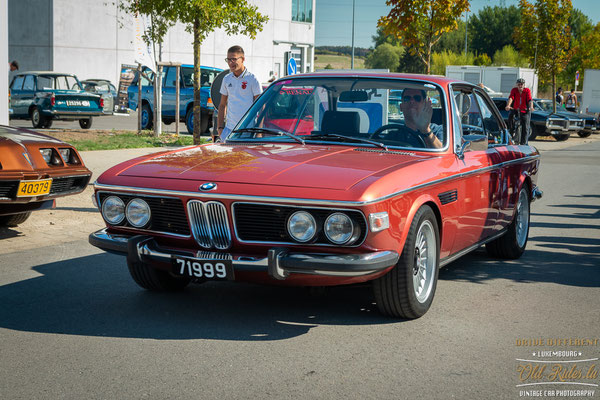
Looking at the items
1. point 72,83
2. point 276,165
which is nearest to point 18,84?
point 72,83

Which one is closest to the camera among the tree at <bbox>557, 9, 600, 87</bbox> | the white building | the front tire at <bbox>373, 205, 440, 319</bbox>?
the front tire at <bbox>373, 205, 440, 319</bbox>

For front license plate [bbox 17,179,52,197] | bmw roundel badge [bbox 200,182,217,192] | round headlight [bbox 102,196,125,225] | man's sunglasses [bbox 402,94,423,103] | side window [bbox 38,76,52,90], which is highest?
side window [bbox 38,76,52,90]

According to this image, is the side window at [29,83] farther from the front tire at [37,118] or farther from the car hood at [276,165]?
the car hood at [276,165]

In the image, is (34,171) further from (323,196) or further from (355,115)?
(323,196)

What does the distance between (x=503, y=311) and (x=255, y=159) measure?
1.99 metres

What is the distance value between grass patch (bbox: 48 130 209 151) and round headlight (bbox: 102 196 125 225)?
38.4 ft

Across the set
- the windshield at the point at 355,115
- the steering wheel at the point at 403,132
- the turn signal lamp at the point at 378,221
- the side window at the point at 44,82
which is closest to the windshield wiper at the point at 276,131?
the windshield at the point at 355,115

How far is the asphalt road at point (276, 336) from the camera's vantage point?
3.79 metres

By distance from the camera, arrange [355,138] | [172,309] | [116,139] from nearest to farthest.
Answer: [172,309] → [355,138] → [116,139]

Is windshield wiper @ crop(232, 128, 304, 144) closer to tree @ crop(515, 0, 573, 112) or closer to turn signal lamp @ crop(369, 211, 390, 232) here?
turn signal lamp @ crop(369, 211, 390, 232)

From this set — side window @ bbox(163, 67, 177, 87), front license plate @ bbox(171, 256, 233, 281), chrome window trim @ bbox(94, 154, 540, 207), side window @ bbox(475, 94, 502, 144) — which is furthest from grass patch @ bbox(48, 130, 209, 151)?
front license plate @ bbox(171, 256, 233, 281)

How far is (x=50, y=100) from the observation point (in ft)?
72.4

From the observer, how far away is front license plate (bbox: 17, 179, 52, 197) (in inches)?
275

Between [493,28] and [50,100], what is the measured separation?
82460 millimetres
